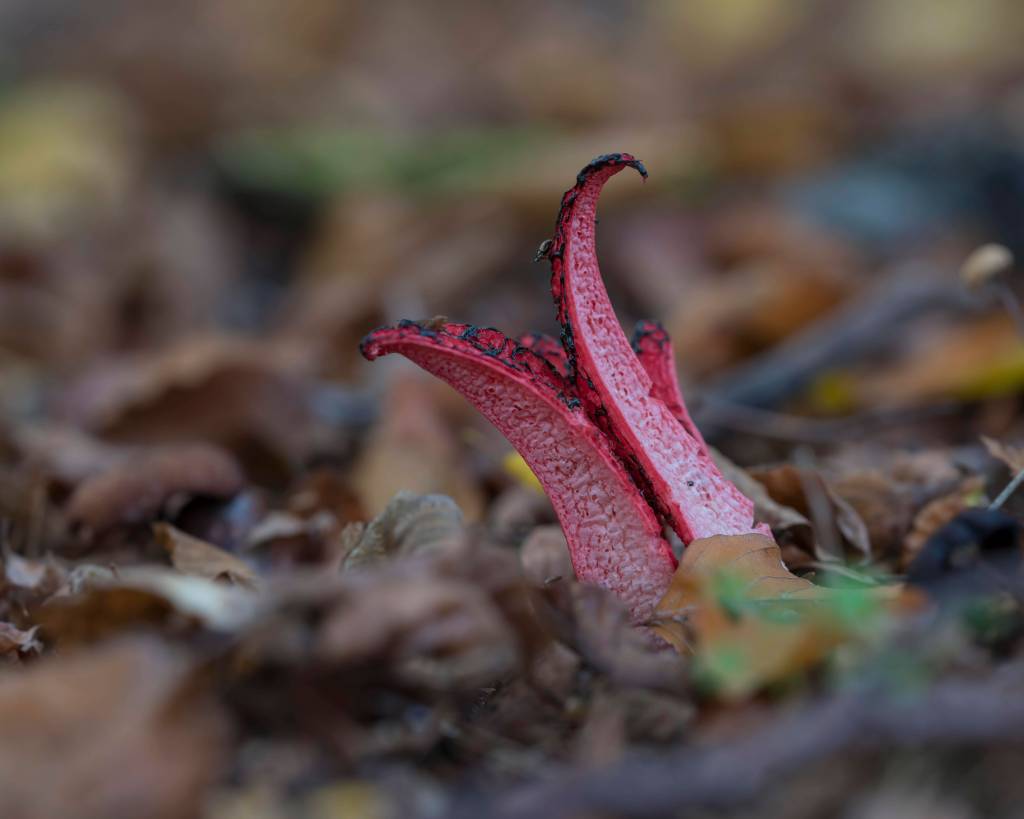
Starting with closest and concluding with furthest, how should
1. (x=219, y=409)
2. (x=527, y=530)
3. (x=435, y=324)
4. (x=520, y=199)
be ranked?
(x=435, y=324) → (x=527, y=530) → (x=219, y=409) → (x=520, y=199)

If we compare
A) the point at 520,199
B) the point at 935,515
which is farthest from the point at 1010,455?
the point at 520,199

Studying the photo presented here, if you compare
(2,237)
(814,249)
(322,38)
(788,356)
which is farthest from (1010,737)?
(322,38)

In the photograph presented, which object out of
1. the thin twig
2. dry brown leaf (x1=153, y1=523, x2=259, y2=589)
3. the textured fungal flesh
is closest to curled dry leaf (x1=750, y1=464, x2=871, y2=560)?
the thin twig

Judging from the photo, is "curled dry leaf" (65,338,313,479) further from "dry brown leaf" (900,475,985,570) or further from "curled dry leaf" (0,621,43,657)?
"dry brown leaf" (900,475,985,570)

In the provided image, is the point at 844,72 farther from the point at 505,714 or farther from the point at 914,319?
the point at 505,714

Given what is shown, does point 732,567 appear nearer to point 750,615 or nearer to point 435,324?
point 750,615

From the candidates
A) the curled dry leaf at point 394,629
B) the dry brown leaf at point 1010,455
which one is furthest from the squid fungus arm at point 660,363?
the curled dry leaf at point 394,629

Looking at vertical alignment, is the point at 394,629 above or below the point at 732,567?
below

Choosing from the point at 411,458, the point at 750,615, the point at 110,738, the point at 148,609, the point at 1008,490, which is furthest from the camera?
the point at 411,458
